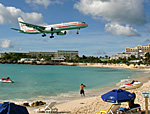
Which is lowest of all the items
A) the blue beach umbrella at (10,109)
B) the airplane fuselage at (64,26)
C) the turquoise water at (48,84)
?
the turquoise water at (48,84)

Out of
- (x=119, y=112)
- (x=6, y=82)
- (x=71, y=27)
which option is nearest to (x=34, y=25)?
(x=71, y=27)

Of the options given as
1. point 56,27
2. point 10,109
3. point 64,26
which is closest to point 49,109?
point 10,109

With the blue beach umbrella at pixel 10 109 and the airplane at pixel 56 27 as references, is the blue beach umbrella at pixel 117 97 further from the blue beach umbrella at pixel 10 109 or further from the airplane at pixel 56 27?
the airplane at pixel 56 27

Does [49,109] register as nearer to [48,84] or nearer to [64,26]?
[48,84]

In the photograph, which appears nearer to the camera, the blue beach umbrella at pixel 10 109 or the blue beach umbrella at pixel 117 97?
the blue beach umbrella at pixel 10 109

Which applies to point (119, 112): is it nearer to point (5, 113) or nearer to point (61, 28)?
point (5, 113)

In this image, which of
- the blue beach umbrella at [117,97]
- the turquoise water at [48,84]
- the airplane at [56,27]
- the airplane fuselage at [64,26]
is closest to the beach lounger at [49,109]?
the blue beach umbrella at [117,97]

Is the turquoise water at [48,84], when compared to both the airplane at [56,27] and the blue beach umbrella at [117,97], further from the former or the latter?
the blue beach umbrella at [117,97]

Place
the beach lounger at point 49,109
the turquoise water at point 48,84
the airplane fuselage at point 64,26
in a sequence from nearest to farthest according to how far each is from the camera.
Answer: the beach lounger at point 49,109, the turquoise water at point 48,84, the airplane fuselage at point 64,26

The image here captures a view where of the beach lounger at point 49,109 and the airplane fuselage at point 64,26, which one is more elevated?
the airplane fuselage at point 64,26

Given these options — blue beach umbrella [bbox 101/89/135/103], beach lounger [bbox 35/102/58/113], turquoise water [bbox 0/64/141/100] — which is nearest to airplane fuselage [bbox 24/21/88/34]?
turquoise water [bbox 0/64/141/100]

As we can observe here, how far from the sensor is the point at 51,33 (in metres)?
40.8

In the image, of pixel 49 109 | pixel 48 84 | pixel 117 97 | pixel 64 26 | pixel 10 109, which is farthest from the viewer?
pixel 48 84

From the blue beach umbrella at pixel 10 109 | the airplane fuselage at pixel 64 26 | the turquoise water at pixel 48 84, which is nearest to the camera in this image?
the blue beach umbrella at pixel 10 109
